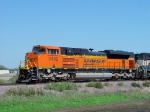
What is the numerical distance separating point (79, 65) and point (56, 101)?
11.5m

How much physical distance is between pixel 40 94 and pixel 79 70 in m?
10.2

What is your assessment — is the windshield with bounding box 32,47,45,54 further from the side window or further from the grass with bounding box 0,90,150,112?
the grass with bounding box 0,90,150,112

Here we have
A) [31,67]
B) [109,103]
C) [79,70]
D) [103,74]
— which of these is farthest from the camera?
[103,74]

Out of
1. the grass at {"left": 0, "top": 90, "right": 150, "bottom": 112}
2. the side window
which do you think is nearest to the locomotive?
the side window

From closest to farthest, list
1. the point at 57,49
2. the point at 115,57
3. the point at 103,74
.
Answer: the point at 57,49 < the point at 103,74 < the point at 115,57

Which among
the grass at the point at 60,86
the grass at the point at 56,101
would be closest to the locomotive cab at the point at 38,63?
the grass at the point at 60,86

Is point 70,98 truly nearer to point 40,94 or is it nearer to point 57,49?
point 40,94

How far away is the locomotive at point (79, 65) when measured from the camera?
21922mm

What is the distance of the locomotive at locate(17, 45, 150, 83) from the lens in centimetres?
2192

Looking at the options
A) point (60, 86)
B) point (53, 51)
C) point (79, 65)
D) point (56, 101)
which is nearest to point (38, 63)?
point (53, 51)

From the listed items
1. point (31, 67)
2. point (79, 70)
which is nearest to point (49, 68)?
point (31, 67)

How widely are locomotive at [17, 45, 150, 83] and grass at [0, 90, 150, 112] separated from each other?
597 cm

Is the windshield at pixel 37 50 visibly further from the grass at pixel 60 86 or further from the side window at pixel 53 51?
the grass at pixel 60 86

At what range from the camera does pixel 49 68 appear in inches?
880
